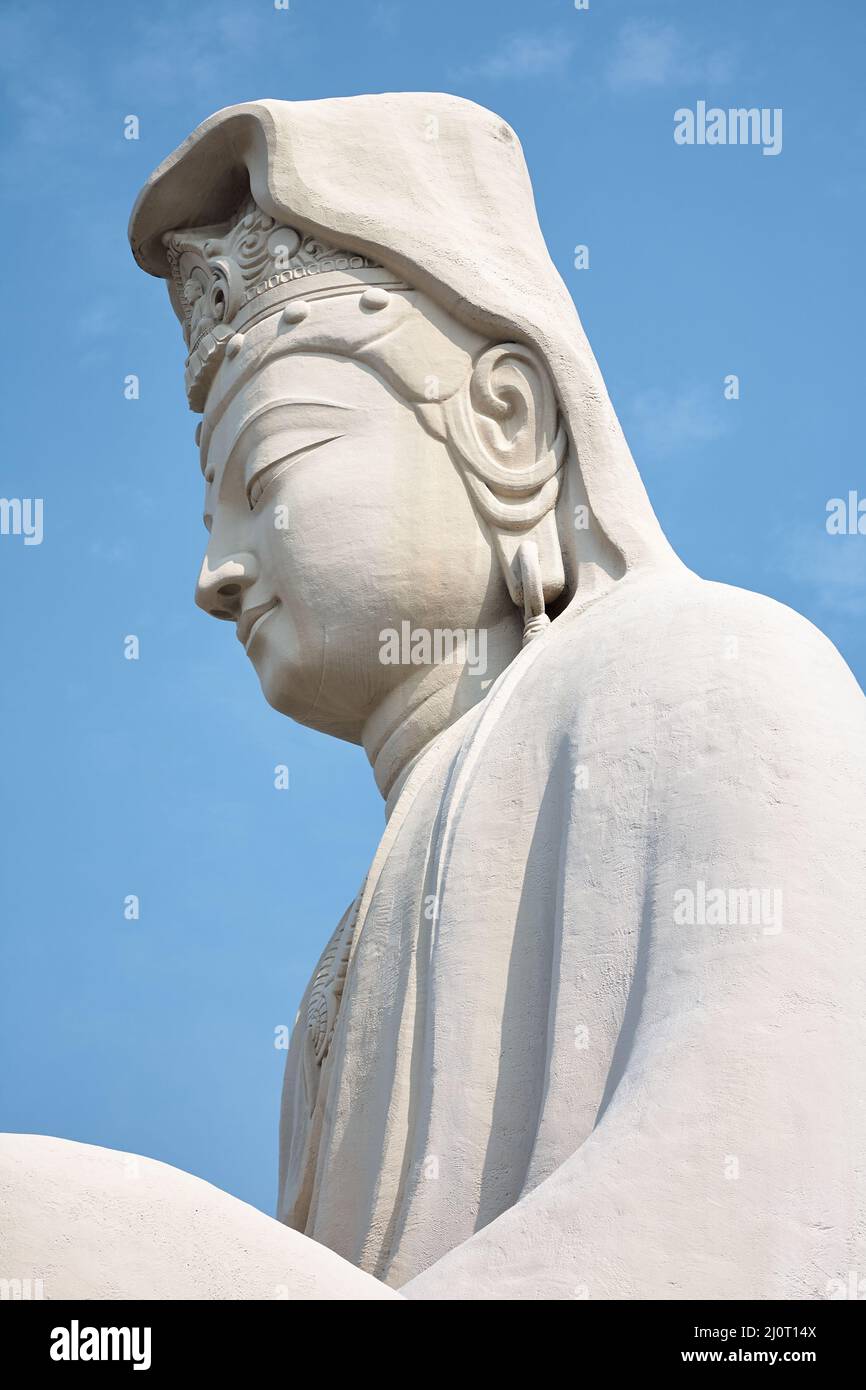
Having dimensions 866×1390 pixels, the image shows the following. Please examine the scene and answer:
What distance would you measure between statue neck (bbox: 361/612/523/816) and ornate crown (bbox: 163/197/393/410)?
1.26 metres

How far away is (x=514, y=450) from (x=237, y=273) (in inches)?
45.6

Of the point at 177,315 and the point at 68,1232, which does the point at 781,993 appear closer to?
the point at 68,1232

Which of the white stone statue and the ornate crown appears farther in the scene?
the ornate crown

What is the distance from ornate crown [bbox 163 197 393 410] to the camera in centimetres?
776

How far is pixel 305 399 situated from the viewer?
296 inches

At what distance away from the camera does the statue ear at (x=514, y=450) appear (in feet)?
24.1

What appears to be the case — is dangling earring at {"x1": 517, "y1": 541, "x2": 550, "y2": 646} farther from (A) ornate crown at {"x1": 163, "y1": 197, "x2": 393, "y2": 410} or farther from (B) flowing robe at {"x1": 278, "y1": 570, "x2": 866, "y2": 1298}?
(A) ornate crown at {"x1": 163, "y1": 197, "x2": 393, "y2": 410}

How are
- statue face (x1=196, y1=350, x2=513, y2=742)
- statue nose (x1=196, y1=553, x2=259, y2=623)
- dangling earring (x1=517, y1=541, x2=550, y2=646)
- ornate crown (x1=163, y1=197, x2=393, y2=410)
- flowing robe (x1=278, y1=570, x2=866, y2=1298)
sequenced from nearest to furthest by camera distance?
flowing robe (x1=278, y1=570, x2=866, y2=1298) < dangling earring (x1=517, y1=541, x2=550, y2=646) < statue face (x1=196, y1=350, x2=513, y2=742) < statue nose (x1=196, y1=553, x2=259, y2=623) < ornate crown (x1=163, y1=197, x2=393, y2=410)

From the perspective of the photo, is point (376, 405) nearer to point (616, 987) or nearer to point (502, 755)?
point (502, 755)

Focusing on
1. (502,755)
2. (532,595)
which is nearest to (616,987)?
(502,755)

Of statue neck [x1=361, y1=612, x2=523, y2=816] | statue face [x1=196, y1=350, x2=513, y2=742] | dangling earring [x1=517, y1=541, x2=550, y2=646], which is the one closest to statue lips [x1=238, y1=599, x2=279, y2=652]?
statue face [x1=196, y1=350, x2=513, y2=742]

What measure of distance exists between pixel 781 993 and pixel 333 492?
254 cm

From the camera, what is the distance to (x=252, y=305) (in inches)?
309
